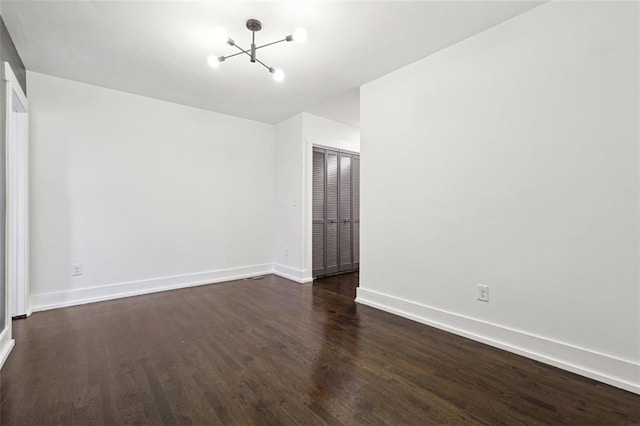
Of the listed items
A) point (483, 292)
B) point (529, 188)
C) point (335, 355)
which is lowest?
point (335, 355)

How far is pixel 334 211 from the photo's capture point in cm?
479

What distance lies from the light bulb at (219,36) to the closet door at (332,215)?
8.02 feet

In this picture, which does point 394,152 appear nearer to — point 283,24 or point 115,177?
point 283,24

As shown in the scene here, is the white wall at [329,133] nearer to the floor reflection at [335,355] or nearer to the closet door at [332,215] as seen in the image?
the closet door at [332,215]

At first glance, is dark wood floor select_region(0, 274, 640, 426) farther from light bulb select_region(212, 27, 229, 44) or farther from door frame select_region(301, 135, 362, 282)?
light bulb select_region(212, 27, 229, 44)

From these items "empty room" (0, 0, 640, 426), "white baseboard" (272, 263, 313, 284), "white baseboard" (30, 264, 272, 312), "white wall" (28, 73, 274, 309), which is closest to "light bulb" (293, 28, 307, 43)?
"empty room" (0, 0, 640, 426)

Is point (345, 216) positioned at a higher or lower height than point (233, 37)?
lower

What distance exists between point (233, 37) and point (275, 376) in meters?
2.63

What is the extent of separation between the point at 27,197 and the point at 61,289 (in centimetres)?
104

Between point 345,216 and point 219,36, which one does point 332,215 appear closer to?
point 345,216

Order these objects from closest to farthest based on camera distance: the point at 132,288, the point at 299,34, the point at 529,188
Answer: the point at 299,34 → the point at 529,188 → the point at 132,288

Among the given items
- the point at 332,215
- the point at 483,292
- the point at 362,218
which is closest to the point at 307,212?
the point at 332,215

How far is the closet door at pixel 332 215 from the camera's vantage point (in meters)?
4.67

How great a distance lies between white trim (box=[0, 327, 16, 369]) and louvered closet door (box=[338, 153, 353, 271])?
3813mm
